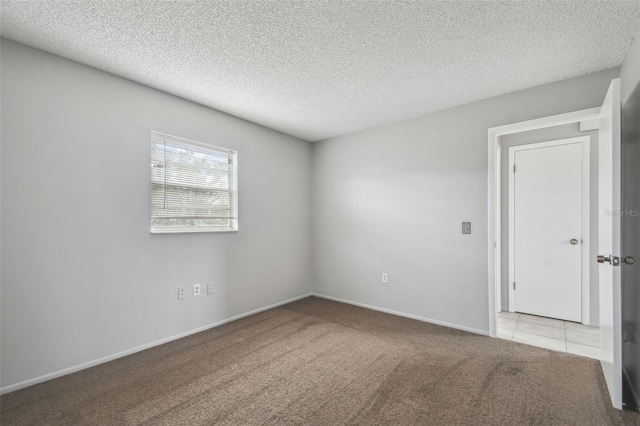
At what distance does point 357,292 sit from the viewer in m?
4.04

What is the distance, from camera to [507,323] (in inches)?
132

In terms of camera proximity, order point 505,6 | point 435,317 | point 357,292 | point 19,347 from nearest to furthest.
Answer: point 505,6 → point 19,347 → point 435,317 → point 357,292

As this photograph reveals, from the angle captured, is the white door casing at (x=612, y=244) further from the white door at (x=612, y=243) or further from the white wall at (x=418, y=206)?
the white wall at (x=418, y=206)

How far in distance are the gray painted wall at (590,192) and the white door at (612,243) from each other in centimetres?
168

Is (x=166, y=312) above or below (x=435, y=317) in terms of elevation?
above

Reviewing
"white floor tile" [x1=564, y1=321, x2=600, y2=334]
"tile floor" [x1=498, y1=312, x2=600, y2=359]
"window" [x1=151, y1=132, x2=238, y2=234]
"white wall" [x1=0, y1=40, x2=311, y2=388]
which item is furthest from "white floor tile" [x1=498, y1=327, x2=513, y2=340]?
"window" [x1=151, y1=132, x2=238, y2=234]

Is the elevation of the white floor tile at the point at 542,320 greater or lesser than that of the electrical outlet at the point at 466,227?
lesser

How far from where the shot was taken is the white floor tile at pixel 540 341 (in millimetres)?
2697

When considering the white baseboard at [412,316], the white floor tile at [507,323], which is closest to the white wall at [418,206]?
the white baseboard at [412,316]

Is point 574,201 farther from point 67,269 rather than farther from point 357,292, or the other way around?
point 67,269

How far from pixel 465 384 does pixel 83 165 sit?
335cm

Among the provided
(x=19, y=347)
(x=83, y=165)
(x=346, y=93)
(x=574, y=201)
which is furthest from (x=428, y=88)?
(x=19, y=347)

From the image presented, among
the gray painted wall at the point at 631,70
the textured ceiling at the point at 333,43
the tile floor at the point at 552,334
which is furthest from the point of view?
the tile floor at the point at 552,334

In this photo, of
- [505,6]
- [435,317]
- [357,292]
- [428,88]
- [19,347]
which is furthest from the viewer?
[357,292]
